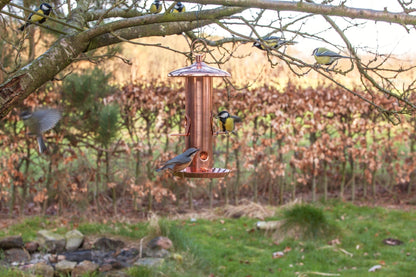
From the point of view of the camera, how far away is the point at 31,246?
5914mm

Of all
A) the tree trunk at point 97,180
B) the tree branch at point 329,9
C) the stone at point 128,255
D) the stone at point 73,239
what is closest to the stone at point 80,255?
the stone at point 73,239

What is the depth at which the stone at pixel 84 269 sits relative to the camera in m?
5.15

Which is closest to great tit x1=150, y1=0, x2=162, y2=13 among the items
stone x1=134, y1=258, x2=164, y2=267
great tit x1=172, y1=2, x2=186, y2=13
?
great tit x1=172, y1=2, x2=186, y2=13

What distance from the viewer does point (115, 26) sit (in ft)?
10.9

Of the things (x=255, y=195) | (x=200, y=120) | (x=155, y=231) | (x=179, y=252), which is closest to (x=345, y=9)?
(x=200, y=120)

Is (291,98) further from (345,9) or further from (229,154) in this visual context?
(345,9)

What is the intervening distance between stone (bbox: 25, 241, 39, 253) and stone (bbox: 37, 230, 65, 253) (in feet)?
0.24

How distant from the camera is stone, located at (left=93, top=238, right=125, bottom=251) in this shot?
19.9 feet

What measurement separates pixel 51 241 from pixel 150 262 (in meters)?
1.50

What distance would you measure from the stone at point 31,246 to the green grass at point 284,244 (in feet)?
1.62

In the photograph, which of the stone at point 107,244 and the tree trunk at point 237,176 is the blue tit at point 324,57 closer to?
the stone at point 107,244

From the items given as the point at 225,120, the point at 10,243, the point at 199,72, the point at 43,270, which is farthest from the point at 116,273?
Result: the point at 199,72

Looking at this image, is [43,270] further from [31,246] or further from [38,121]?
[38,121]

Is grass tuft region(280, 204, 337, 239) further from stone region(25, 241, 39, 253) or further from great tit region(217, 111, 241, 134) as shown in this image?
stone region(25, 241, 39, 253)
